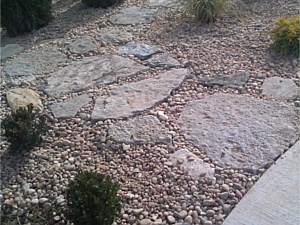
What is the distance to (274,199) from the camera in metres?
2.38

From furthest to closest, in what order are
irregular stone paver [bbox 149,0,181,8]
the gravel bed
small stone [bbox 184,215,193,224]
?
irregular stone paver [bbox 149,0,181,8], the gravel bed, small stone [bbox 184,215,193,224]

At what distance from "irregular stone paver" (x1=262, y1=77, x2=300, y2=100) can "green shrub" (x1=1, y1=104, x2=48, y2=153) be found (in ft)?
4.84

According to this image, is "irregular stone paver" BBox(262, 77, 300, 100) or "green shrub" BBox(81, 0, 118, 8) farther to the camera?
"green shrub" BBox(81, 0, 118, 8)

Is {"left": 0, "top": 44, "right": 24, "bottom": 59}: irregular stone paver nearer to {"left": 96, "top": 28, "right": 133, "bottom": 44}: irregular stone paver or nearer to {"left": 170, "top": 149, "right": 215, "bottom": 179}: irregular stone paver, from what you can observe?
{"left": 96, "top": 28, "right": 133, "bottom": 44}: irregular stone paver

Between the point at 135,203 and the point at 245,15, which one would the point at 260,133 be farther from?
the point at 245,15

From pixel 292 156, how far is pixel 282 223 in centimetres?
51

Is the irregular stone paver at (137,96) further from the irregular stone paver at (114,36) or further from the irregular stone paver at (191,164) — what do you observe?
the irregular stone paver at (114,36)

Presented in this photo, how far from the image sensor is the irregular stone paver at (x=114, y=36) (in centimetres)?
420

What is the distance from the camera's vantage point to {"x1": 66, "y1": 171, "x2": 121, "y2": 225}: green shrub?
218 cm

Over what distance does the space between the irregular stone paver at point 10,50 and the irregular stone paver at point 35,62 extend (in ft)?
0.37

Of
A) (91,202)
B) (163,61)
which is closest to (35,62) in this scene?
(163,61)

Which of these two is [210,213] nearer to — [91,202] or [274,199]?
[274,199]

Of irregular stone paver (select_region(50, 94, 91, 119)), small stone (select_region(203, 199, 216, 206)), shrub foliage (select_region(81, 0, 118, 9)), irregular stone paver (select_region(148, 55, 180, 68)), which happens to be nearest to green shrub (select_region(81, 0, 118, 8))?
shrub foliage (select_region(81, 0, 118, 9))

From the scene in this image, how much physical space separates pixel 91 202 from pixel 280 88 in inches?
65.1
